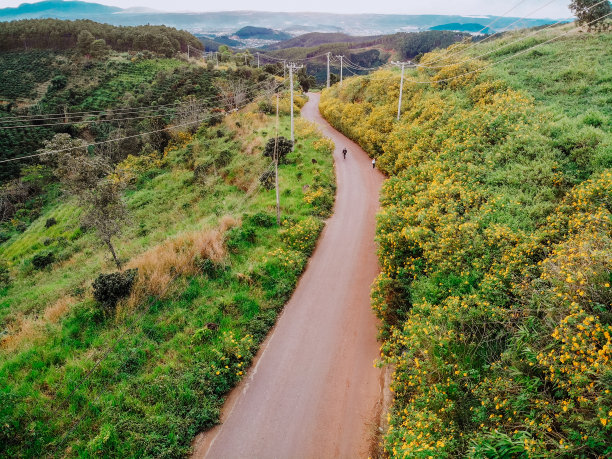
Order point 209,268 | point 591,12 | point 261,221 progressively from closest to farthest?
point 209,268 < point 261,221 < point 591,12

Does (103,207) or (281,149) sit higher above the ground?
(281,149)

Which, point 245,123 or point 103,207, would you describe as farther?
point 245,123

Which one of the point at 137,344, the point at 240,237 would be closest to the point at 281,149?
the point at 240,237

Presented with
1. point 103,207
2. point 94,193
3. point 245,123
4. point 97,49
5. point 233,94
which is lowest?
point 103,207

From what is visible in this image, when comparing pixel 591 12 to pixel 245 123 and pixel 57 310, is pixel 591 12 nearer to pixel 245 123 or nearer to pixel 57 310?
pixel 245 123

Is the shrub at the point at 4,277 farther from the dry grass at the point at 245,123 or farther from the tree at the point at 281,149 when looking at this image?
the dry grass at the point at 245,123

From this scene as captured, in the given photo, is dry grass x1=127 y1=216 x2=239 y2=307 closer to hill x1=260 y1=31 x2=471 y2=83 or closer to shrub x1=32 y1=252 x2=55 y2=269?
shrub x1=32 y1=252 x2=55 y2=269

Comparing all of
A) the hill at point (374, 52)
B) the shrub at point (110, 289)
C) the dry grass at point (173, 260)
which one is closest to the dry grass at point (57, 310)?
the shrub at point (110, 289)
